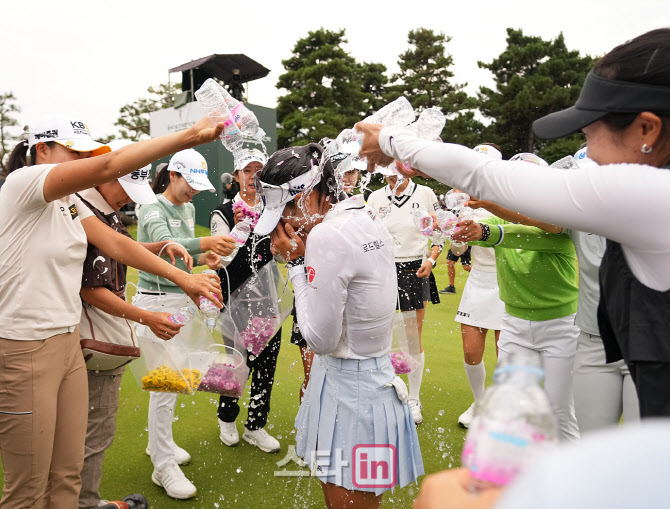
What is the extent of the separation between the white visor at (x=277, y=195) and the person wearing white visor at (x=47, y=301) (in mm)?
419

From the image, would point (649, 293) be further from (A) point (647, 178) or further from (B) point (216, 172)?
(B) point (216, 172)

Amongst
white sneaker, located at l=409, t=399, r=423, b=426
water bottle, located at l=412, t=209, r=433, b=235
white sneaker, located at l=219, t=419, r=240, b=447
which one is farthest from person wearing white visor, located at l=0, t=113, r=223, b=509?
white sneaker, located at l=409, t=399, r=423, b=426

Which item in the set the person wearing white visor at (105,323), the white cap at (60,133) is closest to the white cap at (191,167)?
the person wearing white visor at (105,323)

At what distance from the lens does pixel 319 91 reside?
32.8 metres

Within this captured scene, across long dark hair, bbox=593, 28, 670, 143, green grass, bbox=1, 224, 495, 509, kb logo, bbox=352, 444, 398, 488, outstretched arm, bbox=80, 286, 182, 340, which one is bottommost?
green grass, bbox=1, 224, 495, 509

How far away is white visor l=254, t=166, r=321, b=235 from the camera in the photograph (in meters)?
2.37

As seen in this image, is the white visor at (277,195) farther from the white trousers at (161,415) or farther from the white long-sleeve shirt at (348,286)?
the white trousers at (161,415)

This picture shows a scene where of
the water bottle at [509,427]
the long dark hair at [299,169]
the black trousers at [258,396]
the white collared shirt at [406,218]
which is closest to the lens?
the water bottle at [509,427]

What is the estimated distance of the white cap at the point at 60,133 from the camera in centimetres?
254

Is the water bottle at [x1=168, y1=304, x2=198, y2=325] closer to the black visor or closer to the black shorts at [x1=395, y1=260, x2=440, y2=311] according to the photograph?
the black visor

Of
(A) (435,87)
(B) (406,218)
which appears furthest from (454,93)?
(B) (406,218)

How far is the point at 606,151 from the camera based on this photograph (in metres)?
1.47

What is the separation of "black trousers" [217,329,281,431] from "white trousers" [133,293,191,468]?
60 centimetres

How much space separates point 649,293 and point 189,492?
3297mm
